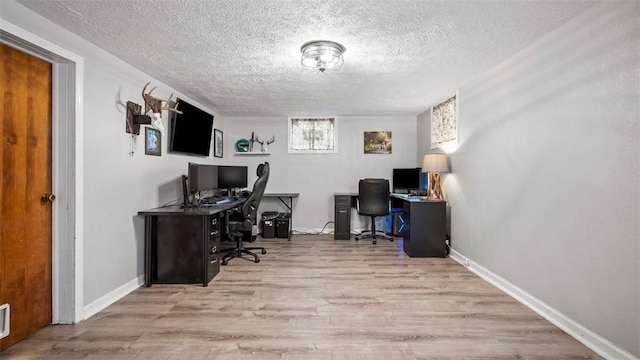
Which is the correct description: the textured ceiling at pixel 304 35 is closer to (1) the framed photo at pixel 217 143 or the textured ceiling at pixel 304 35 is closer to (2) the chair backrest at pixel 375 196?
(1) the framed photo at pixel 217 143

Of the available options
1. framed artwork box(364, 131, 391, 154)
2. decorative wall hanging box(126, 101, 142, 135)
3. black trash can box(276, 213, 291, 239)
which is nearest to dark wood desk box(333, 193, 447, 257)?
framed artwork box(364, 131, 391, 154)

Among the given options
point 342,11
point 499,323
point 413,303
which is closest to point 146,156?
point 342,11

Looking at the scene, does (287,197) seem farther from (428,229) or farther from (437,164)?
(437,164)

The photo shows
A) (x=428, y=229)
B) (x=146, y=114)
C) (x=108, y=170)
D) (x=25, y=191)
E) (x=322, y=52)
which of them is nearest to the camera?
(x=25, y=191)

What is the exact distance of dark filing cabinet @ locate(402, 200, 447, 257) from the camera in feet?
12.8

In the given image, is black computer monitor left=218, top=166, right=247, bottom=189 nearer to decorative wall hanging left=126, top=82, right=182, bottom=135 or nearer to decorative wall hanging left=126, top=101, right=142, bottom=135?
decorative wall hanging left=126, top=82, right=182, bottom=135

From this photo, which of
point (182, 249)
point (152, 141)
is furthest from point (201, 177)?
point (182, 249)

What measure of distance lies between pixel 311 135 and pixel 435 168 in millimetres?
2596

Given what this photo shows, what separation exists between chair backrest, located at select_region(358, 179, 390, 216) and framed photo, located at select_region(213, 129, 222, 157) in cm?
270

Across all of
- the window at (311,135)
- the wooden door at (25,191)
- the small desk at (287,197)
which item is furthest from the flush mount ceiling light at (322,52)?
the window at (311,135)

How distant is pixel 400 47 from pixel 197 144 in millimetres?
3167

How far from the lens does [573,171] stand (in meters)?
2.01

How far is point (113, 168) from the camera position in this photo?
2.58 meters

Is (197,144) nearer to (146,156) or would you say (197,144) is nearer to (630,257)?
(146,156)
